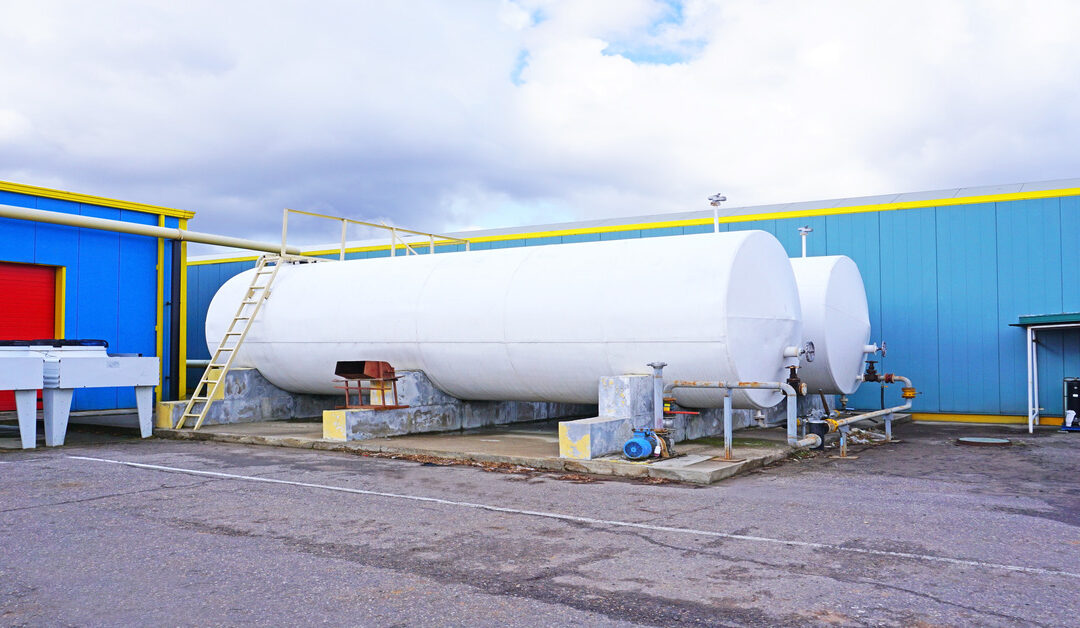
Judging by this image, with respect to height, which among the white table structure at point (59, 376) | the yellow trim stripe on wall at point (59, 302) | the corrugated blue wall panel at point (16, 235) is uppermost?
the corrugated blue wall panel at point (16, 235)

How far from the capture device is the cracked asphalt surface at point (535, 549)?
460 cm

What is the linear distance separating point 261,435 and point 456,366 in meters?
3.20

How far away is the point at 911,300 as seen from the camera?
54.7ft

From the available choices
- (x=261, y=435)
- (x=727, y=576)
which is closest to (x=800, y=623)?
(x=727, y=576)

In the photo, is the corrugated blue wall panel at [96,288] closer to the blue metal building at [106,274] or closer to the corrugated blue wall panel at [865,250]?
the blue metal building at [106,274]

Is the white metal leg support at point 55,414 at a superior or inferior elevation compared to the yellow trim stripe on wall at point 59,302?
inferior

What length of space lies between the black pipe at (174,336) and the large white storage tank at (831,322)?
40.4ft

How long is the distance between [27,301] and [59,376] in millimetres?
4433

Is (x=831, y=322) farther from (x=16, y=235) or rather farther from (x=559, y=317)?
(x=16, y=235)

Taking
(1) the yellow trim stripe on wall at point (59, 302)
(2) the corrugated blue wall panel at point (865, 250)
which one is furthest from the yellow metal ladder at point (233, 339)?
(2) the corrugated blue wall panel at point (865, 250)

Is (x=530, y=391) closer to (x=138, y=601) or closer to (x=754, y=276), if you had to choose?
(x=754, y=276)

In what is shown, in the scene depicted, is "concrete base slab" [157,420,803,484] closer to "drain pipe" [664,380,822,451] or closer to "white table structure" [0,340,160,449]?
"drain pipe" [664,380,822,451]

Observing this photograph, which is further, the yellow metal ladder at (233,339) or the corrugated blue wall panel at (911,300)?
the corrugated blue wall panel at (911,300)

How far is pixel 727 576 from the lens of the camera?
5.23 m
